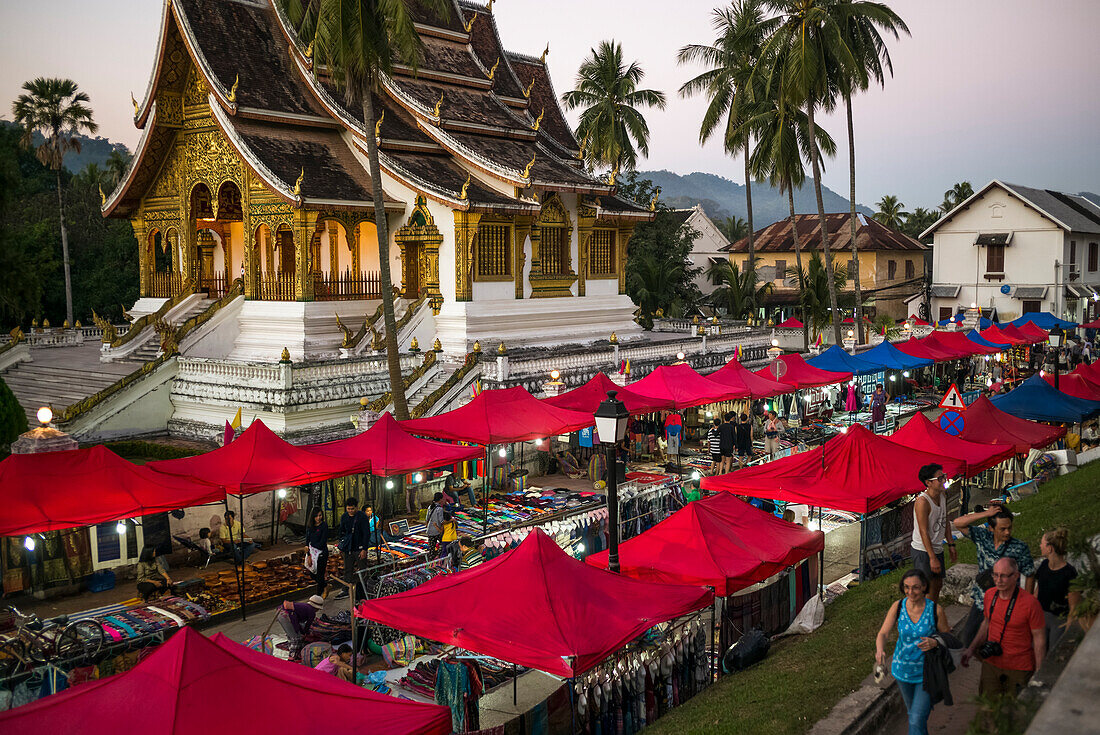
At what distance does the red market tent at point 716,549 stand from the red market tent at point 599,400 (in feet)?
28.5

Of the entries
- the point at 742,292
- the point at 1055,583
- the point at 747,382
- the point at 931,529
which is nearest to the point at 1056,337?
the point at 742,292

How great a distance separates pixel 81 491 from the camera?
12719 millimetres

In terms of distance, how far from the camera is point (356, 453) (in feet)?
51.4

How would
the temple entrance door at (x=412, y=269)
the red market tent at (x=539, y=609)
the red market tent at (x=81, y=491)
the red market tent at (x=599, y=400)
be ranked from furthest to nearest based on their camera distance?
the temple entrance door at (x=412, y=269) < the red market tent at (x=599, y=400) < the red market tent at (x=81, y=491) < the red market tent at (x=539, y=609)

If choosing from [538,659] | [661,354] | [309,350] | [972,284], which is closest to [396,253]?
[309,350]

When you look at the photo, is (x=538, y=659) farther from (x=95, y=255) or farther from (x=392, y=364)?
(x=95, y=255)

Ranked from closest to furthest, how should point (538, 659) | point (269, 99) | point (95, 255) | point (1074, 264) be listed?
point (538, 659)
point (269, 99)
point (95, 255)
point (1074, 264)

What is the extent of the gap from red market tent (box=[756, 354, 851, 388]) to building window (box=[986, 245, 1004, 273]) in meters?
32.7

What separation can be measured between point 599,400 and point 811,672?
457 inches

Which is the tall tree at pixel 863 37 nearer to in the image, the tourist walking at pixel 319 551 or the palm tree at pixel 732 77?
the palm tree at pixel 732 77

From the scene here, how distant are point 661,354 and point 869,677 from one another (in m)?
20.9

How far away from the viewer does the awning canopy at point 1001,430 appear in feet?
53.5

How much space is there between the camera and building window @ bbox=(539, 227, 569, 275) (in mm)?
31094

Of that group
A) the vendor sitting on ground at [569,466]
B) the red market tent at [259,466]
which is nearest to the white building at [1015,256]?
the vendor sitting on ground at [569,466]
